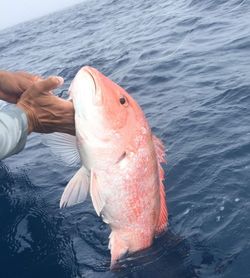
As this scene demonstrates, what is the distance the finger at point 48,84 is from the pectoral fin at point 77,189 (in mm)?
1002

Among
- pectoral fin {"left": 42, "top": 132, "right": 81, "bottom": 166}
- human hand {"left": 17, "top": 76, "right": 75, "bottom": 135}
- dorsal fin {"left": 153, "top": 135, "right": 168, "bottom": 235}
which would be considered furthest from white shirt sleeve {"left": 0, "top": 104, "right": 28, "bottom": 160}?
dorsal fin {"left": 153, "top": 135, "right": 168, "bottom": 235}

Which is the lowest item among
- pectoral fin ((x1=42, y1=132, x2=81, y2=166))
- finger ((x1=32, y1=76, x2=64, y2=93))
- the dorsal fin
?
the dorsal fin

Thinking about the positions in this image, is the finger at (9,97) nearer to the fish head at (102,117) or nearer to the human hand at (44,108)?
the human hand at (44,108)

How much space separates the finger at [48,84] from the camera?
468cm

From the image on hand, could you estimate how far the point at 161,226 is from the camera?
4918 mm

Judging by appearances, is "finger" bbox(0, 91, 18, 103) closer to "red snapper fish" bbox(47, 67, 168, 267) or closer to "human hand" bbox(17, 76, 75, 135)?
"human hand" bbox(17, 76, 75, 135)

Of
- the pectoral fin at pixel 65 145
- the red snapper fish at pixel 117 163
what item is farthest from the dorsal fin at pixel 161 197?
the pectoral fin at pixel 65 145

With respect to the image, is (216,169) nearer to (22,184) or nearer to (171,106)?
(171,106)

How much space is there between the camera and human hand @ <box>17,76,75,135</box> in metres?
4.80

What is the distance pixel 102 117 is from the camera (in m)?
4.35

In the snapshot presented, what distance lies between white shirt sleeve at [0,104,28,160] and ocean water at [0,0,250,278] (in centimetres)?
189

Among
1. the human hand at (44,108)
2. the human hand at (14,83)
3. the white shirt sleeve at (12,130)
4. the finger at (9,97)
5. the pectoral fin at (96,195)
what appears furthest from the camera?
the finger at (9,97)

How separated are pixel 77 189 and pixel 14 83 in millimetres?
1953

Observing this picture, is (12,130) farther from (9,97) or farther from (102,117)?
(9,97)
